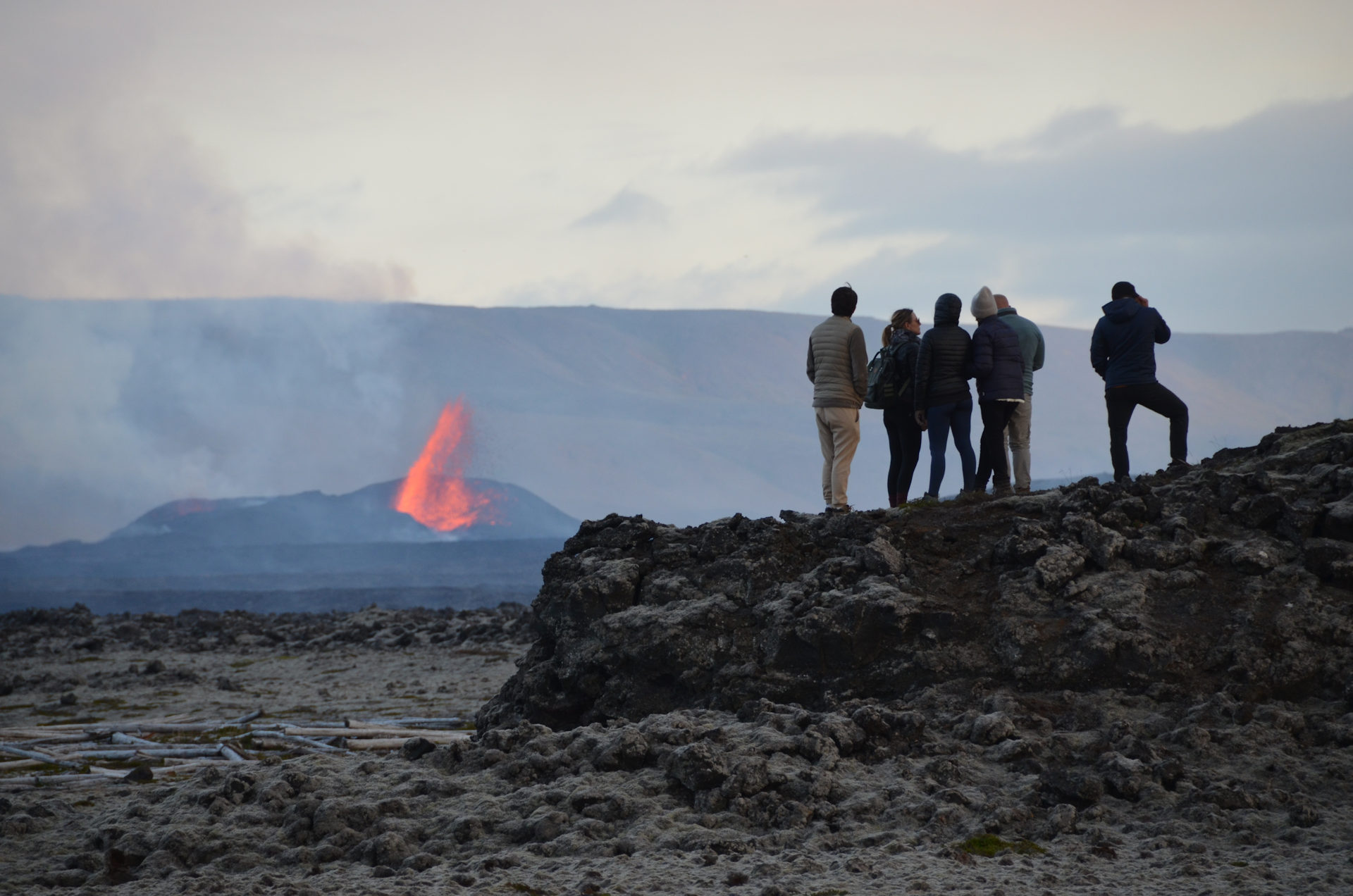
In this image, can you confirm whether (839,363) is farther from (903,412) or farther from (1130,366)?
(1130,366)

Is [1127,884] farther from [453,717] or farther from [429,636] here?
[429,636]

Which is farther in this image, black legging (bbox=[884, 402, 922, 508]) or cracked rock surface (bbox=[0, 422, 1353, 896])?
black legging (bbox=[884, 402, 922, 508])

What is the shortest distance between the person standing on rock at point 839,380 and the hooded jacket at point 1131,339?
7.21ft

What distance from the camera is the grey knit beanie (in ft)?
37.2

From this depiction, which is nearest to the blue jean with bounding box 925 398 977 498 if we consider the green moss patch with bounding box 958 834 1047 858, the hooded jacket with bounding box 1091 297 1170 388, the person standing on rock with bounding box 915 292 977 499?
the person standing on rock with bounding box 915 292 977 499

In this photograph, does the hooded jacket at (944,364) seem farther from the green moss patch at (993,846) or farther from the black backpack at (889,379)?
→ the green moss patch at (993,846)

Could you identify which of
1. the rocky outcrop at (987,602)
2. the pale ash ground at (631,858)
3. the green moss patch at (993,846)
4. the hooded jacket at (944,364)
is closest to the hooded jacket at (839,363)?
the hooded jacket at (944,364)

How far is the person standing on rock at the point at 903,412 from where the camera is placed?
11555 mm

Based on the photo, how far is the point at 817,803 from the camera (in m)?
6.34

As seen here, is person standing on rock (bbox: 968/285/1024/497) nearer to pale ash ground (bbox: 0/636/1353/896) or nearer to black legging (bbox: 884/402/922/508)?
black legging (bbox: 884/402/922/508)

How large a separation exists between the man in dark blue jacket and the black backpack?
177 centimetres

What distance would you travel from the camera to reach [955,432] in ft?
37.3

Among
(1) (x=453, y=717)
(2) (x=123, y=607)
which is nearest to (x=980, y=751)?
(1) (x=453, y=717)

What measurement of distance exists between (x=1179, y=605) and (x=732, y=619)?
3.08m
